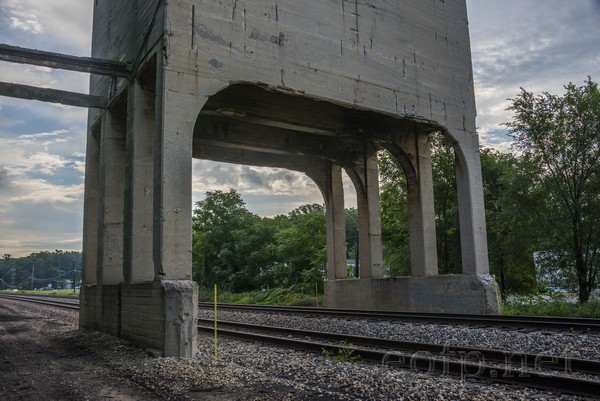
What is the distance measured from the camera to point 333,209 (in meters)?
25.8

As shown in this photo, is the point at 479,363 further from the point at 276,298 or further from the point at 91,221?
the point at 276,298

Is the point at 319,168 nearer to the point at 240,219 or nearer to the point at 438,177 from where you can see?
the point at 438,177

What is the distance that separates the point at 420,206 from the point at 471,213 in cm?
241

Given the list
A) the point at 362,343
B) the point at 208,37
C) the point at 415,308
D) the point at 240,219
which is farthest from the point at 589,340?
the point at 240,219

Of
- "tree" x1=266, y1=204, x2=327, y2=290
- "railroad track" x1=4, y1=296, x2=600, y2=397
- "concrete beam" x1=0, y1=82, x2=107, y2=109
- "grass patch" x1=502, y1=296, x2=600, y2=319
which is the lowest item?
"grass patch" x1=502, y1=296, x2=600, y2=319

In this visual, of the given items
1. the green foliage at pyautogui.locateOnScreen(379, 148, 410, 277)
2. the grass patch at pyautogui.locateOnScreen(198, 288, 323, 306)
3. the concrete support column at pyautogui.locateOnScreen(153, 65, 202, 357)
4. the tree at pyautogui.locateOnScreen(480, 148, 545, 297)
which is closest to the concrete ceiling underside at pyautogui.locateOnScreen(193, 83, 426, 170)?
the concrete support column at pyautogui.locateOnScreen(153, 65, 202, 357)

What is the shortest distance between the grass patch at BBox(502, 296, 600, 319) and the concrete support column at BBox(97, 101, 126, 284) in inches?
576

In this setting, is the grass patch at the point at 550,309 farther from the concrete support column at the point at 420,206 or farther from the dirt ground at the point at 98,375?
the dirt ground at the point at 98,375

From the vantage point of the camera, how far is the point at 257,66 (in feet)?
45.7

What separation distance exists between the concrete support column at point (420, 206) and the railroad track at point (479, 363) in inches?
374

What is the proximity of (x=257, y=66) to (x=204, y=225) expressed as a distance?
139 ft

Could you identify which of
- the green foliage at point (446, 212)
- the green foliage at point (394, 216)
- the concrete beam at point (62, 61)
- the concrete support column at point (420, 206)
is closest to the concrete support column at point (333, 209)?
the concrete support column at point (420, 206)

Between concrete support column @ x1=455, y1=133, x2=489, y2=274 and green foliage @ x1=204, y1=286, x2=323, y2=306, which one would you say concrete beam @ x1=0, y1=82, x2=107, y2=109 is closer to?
concrete support column @ x1=455, y1=133, x2=489, y2=274

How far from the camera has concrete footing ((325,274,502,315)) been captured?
18.0 meters
